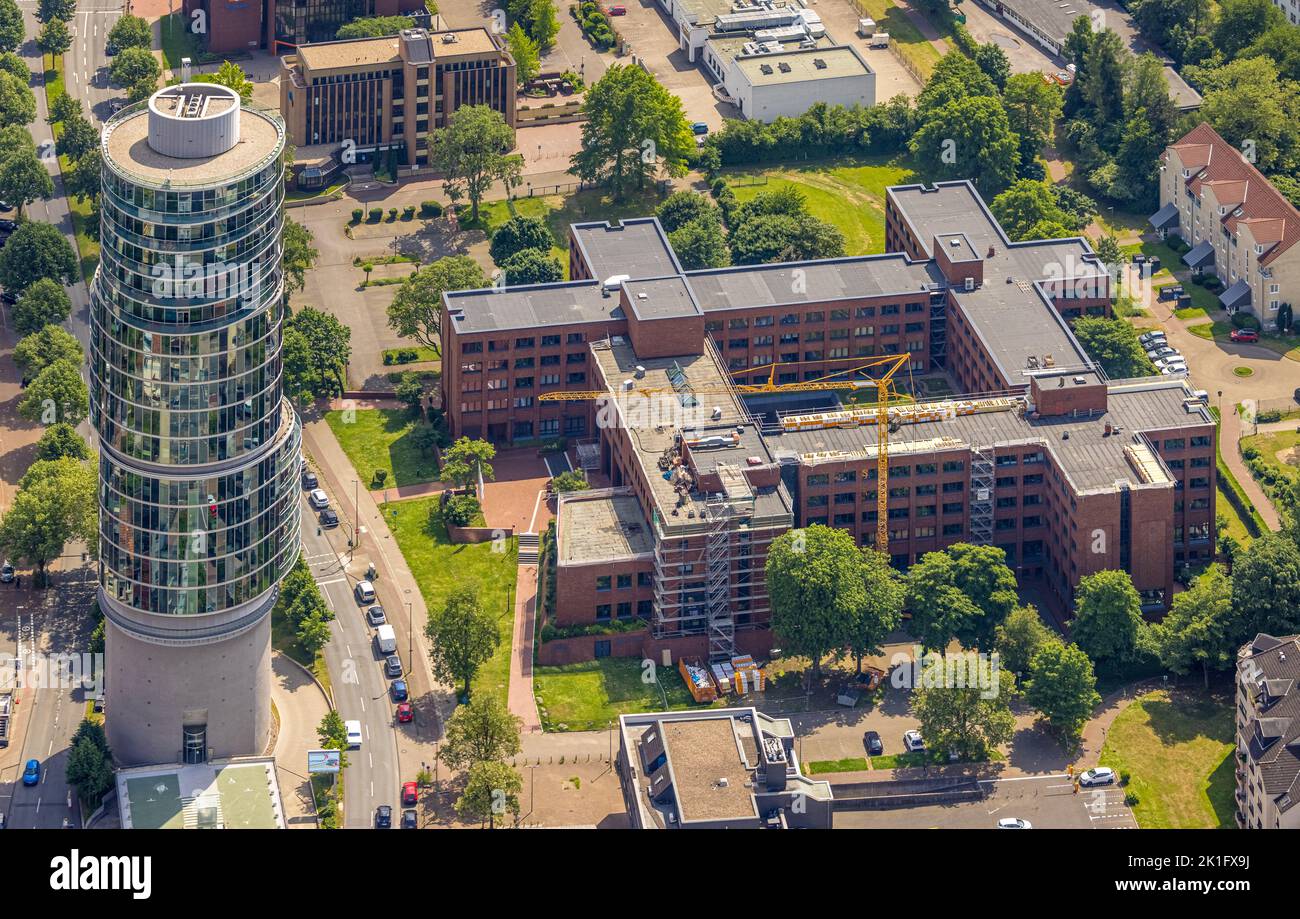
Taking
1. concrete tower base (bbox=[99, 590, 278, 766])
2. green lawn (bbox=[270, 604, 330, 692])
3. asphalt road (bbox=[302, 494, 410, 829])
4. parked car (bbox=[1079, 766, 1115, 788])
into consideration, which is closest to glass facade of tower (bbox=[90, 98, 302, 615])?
concrete tower base (bbox=[99, 590, 278, 766])

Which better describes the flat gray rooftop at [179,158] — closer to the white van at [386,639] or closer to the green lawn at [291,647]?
the green lawn at [291,647]

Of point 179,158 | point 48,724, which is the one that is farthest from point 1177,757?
point 48,724

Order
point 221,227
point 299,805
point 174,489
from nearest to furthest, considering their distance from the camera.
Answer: point 221,227
point 174,489
point 299,805

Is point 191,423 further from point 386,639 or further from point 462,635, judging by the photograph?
point 386,639

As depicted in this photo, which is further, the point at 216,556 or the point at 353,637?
the point at 353,637

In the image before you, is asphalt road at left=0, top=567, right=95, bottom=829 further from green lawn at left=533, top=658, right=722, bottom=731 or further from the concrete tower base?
green lawn at left=533, top=658, right=722, bottom=731

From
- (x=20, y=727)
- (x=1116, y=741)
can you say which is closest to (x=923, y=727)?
(x=1116, y=741)

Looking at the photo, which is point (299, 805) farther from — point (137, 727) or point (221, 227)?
point (221, 227)
